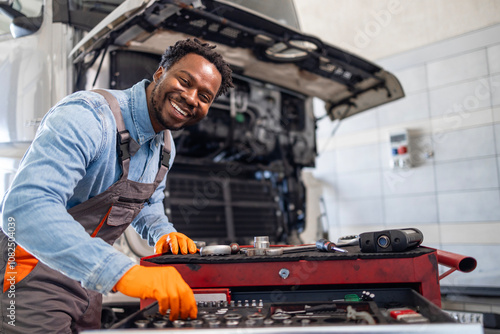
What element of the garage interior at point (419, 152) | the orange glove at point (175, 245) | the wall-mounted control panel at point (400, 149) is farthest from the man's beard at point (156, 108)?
the wall-mounted control panel at point (400, 149)

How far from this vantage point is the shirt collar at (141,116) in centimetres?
129

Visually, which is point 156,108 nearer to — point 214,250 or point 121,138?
point 121,138

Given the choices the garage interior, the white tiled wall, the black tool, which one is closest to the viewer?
the black tool

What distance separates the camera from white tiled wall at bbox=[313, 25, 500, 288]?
371 centimetres

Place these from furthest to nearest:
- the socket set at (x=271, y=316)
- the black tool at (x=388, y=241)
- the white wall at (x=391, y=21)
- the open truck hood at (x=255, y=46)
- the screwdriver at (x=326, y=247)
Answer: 1. the white wall at (x=391, y=21)
2. the open truck hood at (x=255, y=46)
3. the screwdriver at (x=326, y=247)
4. the black tool at (x=388, y=241)
5. the socket set at (x=271, y=316)

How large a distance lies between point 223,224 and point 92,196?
1.63 m

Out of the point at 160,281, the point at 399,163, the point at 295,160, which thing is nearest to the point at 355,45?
the point at 399,163

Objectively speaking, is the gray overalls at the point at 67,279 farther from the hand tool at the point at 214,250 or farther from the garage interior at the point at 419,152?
the garage interior at the point at 419,152

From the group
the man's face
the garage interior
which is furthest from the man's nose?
the garage interior

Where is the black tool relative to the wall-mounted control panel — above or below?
below

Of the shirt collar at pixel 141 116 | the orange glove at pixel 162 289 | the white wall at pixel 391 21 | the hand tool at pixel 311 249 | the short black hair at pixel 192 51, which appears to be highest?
the white wall at pixel 391 21

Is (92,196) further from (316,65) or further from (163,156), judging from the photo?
(316,65)

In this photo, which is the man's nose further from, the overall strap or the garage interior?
the garage interior

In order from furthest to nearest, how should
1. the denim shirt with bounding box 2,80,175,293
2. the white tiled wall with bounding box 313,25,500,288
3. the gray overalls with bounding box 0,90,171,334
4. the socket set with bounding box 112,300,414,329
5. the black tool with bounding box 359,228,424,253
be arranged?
the white tiled wall with bounding box 313,25,500,288 < the gray overalls with bounding box 0,90,171,334 < the black tool with bounding box 359,228,424,253 < the denim shirt with bounding box 2,80,175,293 < the socket set with bounding box 112,300,414,329
